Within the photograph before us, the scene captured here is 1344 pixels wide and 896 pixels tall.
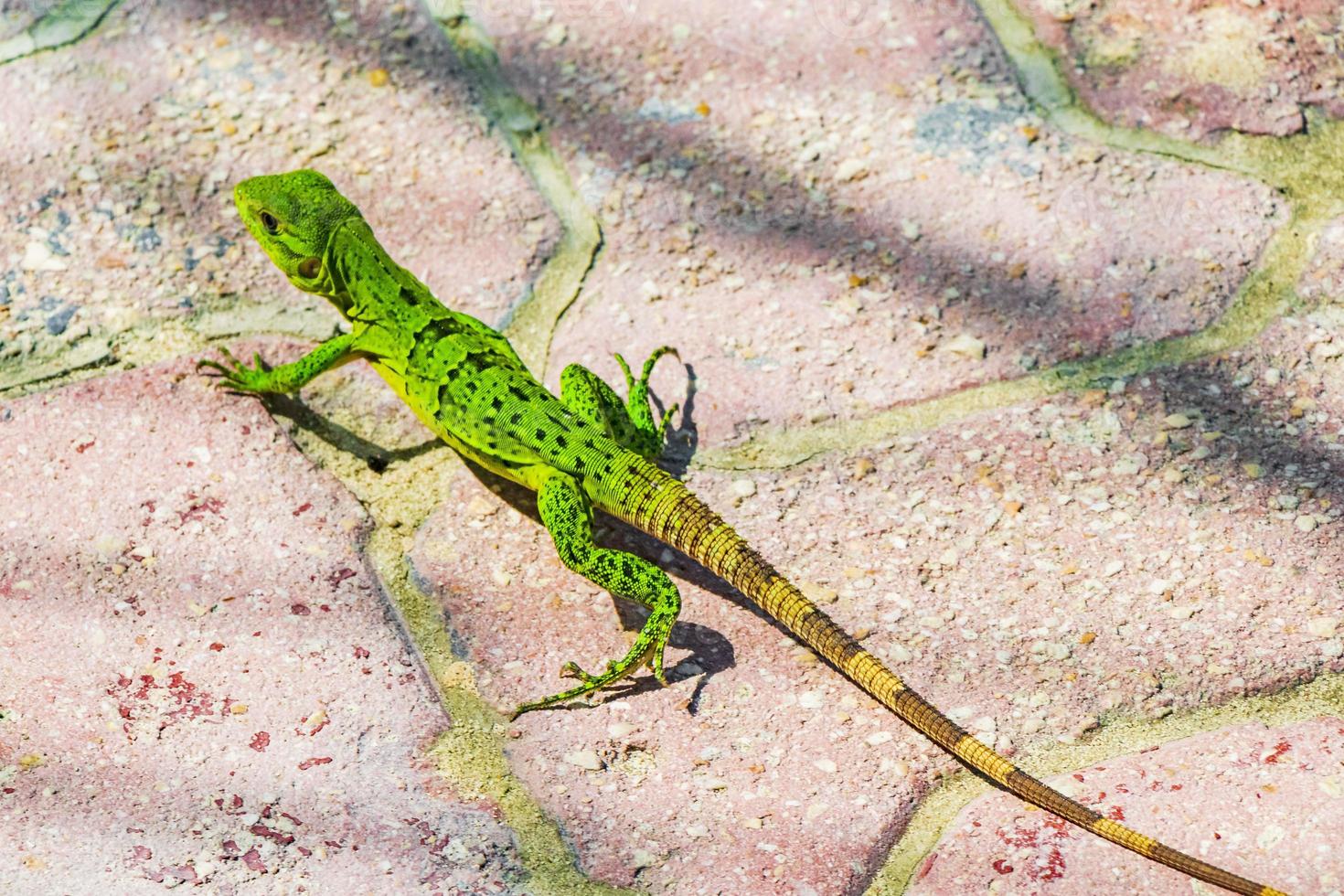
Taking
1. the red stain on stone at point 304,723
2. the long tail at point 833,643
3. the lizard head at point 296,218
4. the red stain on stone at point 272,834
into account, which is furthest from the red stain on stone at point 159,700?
the lizard head at point 296,218

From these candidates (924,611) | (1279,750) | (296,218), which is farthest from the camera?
(296,218)

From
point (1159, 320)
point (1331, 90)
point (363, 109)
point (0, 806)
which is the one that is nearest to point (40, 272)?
point (363, 109)

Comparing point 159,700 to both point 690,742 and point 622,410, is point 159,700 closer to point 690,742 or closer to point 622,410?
point 690,742

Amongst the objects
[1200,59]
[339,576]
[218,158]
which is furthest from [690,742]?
[1200,59]

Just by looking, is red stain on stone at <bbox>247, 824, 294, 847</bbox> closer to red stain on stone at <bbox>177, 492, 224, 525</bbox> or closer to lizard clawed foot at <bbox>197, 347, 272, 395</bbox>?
red stain on stone at <bbox>177, 492, 224, 525</bbox>

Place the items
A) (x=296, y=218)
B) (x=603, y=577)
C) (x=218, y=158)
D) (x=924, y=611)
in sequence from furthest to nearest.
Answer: (x=218, y=158) < (x=296, y=218) < (x=603, y=577) < (x=924, y=611)
